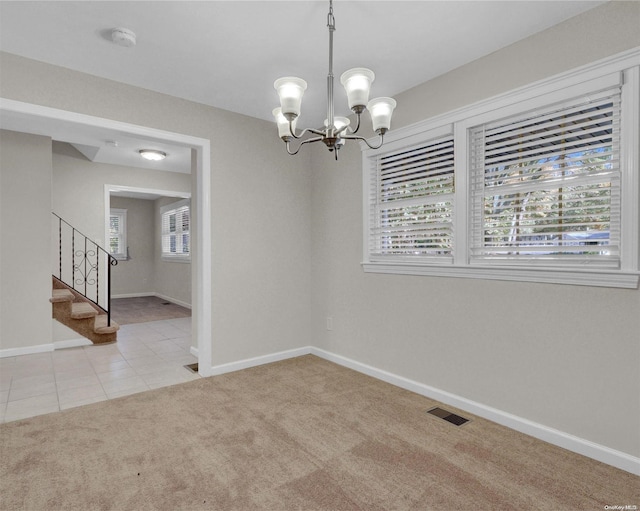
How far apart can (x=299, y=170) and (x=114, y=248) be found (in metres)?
7.02

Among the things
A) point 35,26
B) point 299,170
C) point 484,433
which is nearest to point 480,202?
point 484,433

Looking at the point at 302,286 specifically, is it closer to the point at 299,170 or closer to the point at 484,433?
the point at 299,170

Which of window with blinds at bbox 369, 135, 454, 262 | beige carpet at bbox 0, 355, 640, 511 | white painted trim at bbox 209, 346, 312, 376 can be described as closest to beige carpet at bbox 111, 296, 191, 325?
white painted trim at bbox 209, 346, 312, 376

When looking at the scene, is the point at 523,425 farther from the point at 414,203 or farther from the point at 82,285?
the point at 82,285

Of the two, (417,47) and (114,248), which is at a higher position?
(417,47)

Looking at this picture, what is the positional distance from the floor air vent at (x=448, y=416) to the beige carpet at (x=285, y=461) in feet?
0.23

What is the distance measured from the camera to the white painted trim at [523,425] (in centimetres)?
203

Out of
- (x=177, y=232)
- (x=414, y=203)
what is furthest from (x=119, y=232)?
(x=414, y=203)

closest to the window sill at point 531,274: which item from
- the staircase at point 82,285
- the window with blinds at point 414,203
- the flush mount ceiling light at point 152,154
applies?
the window with blinds at point 414,203

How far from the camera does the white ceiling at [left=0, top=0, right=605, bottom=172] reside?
2.13 metres

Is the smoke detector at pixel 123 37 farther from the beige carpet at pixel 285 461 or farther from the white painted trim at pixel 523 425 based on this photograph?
the white painted trim at pixel 523 425

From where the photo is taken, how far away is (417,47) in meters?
2.52

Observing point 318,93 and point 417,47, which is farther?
point 318,93

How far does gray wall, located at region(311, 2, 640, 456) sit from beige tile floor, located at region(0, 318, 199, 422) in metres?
1.85
